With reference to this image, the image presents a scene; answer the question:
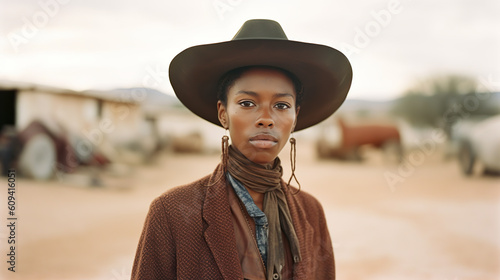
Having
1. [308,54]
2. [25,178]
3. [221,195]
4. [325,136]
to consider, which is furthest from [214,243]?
[325,136]

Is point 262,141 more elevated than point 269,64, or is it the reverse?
point 269,64

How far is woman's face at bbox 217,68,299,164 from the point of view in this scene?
175 centimetres

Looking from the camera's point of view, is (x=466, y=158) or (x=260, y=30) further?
(x=466, y=158)

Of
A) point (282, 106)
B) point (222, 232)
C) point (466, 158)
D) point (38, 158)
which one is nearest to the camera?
point (222, 232)

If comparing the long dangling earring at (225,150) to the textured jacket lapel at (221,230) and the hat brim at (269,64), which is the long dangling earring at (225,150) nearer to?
the textured jacket lapel at (221,230)

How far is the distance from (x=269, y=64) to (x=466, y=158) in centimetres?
944

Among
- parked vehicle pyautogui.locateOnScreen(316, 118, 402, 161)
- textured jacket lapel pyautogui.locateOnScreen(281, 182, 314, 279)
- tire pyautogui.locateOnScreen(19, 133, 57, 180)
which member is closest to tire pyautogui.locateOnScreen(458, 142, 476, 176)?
parked vehicle pyautogui.locateOnScreen(316, 118, 402, 161)

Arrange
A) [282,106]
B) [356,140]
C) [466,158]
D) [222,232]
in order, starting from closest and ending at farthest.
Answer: [222,232]
[282,106]
[466,158]
[356,140]

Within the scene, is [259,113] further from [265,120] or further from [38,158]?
[38,158]

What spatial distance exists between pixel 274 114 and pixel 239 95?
159 millimetres

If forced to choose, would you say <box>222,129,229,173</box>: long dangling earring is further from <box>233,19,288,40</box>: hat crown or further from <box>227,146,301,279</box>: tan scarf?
<box>233,19,288,40</box>: hat crown

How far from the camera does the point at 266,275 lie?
1.72 meters

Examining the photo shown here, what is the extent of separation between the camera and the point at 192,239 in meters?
1.71

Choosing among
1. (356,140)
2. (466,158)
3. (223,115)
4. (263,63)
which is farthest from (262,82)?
(356,140)
